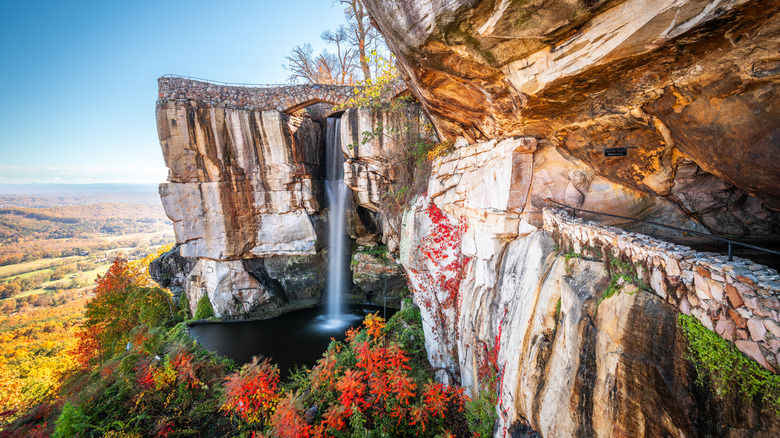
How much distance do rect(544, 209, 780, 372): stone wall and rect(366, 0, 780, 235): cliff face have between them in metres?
1.85

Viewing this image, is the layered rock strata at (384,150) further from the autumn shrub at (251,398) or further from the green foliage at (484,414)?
the autumn shrub at (251,398)

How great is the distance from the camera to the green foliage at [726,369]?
2.09m

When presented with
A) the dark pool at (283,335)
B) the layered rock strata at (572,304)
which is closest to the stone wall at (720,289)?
the layered rock strata at (572,304)

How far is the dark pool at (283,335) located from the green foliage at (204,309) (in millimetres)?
687

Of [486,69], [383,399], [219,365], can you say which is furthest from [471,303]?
[219,365]

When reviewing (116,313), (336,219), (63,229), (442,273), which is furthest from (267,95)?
(63,229)

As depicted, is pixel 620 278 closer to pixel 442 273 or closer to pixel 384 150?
pixel 442 273

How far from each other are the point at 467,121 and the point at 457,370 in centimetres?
757

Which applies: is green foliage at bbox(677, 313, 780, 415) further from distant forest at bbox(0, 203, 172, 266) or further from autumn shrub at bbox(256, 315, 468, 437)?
distant forest at bbox(0, 203, 172, 266)

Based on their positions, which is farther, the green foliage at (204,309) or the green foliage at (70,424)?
the green foliage at (204,309)

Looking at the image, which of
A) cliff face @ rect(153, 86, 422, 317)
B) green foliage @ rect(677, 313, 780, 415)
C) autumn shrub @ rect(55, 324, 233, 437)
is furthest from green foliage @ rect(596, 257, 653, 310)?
autumn shrub @ rect(55, 324, 233, 437)

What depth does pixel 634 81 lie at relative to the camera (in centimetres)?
374

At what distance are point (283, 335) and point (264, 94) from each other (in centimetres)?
1224

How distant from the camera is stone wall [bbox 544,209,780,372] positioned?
214cm
